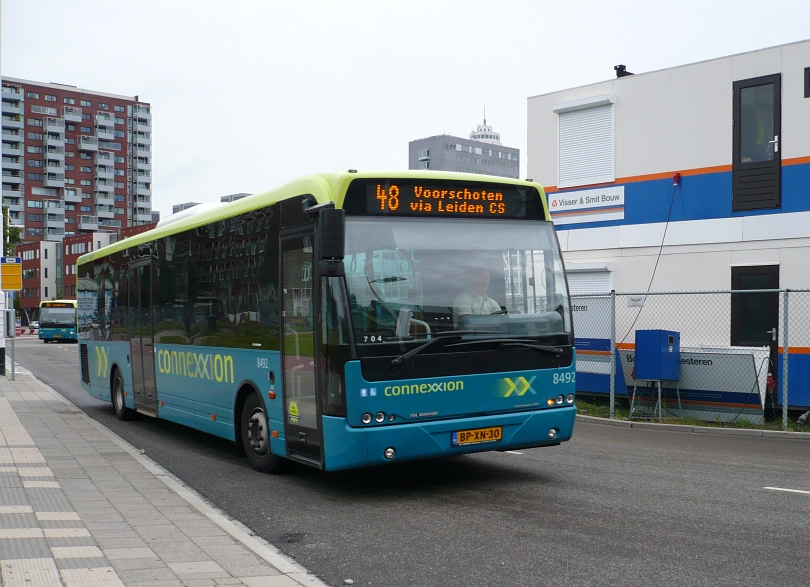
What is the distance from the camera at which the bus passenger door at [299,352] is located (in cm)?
802

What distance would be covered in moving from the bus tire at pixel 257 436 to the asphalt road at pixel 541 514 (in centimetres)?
16

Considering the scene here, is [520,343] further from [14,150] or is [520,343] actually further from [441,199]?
[14,150]

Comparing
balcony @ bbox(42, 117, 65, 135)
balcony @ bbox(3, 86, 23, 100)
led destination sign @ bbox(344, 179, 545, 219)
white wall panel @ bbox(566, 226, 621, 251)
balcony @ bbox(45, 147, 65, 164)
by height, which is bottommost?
led destination sign @ bbox(344, 179, 545, 219)

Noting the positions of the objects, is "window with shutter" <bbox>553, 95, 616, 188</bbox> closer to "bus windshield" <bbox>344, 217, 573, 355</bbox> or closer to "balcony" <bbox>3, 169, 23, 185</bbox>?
"bus windshield" <bbox>344, 217, 573, 355</bbox>

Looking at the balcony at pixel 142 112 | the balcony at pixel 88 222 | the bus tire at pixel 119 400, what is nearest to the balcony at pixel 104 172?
the balcony at pixel 88 222

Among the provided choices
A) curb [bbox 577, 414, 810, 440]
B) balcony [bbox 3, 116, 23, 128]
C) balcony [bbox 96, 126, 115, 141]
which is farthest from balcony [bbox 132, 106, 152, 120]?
curb [bbox 577, 414, 810, 440]

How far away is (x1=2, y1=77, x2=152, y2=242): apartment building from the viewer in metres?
127

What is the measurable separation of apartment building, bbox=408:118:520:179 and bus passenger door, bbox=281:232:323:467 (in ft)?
395

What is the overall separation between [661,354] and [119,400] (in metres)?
9.07

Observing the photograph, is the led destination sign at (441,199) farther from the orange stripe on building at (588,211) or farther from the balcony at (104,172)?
the balcony at (104,172)

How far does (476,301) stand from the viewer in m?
8.06

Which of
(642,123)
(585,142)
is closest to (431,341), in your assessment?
(642,123)

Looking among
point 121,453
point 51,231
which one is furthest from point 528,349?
point 51,231

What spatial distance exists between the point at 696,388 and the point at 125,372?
9364 millimetres
